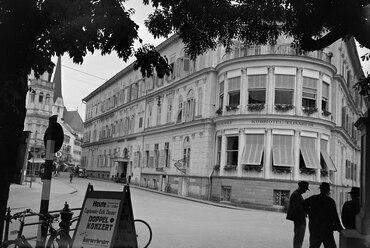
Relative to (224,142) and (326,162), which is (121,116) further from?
(326,162)

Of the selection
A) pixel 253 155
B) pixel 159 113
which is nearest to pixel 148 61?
pixel 253 155

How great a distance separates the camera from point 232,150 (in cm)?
3297

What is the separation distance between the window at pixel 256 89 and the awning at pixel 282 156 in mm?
3655

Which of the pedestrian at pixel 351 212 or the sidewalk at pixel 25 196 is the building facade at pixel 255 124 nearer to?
the sidewalk at pixel 25 196

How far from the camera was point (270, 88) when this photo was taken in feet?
102

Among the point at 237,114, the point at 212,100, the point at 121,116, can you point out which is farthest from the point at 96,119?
the point at 237,114

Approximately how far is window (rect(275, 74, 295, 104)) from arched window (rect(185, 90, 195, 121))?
31.9 feet

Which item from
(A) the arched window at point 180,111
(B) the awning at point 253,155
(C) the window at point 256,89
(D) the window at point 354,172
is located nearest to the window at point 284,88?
(C) the window at point 256,89

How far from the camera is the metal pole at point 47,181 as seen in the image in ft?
25.8

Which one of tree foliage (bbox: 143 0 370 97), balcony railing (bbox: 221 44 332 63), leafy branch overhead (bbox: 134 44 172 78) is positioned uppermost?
balcony railing (bbox: 221 44 332 63)

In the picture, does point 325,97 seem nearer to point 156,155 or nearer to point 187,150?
point 187,150

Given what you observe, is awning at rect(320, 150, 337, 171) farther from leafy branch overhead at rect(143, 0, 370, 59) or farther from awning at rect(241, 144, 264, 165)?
leafy branch overhead at rect(143, 0, 370, 59)

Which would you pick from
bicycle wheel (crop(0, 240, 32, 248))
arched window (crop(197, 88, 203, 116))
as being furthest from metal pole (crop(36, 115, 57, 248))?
arched window (crop(197, 88, 203, 116))

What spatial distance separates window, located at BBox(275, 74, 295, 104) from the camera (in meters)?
31.0
